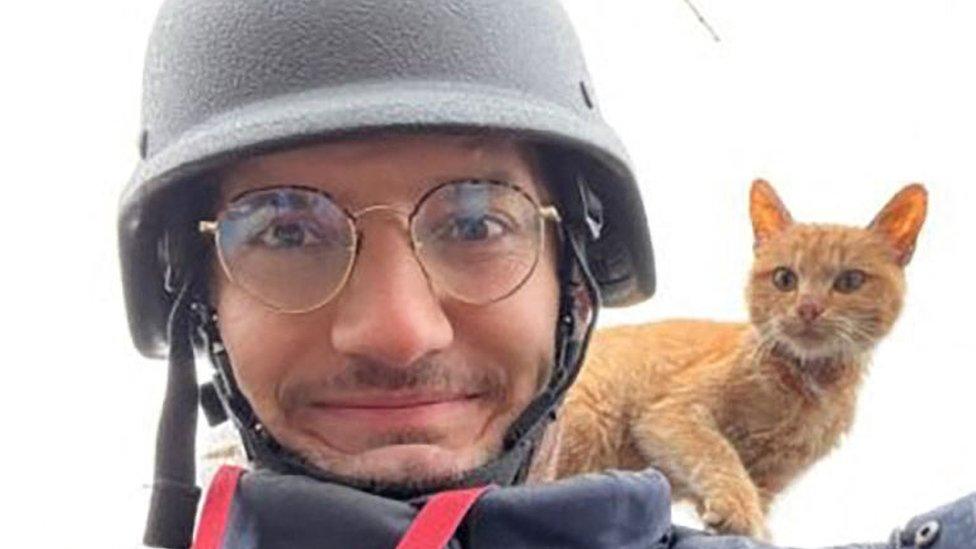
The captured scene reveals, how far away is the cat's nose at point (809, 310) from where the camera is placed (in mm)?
1501

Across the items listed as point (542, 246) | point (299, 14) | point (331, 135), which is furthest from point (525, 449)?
point (299, 14)

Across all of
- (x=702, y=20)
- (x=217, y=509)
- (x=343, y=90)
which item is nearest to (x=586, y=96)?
(x=343, y=90)

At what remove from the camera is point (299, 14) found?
47.2 inches

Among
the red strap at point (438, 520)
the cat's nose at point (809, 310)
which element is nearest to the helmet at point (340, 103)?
the red strap at point (438, 520)

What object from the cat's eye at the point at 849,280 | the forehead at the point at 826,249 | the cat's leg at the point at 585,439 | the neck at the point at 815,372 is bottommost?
the cat's leg at the point at 585,439

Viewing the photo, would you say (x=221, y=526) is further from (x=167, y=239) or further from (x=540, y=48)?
(x=540, y=48)

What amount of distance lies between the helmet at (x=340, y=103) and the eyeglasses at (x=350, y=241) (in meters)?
0.04

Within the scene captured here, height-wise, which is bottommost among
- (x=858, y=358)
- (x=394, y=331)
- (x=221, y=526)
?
(x=858, y=358)

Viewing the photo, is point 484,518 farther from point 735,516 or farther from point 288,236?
point 735,516

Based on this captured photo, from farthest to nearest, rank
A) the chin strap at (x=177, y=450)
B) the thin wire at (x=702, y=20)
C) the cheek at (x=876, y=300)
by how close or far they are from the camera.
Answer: the thin wire at (x=702, y=20), the cheek at (x=876, y=300), the chin strap at (x=177, y=450)

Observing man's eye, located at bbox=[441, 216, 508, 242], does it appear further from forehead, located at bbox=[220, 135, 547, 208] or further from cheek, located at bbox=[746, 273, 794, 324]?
cheek, located at bbox=[746, 273, 794, 324]

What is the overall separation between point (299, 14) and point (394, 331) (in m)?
0.30

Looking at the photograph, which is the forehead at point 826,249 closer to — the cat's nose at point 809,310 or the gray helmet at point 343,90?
the cat's nose at point 809,310

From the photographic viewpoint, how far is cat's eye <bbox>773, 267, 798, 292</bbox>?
1.57 metres
